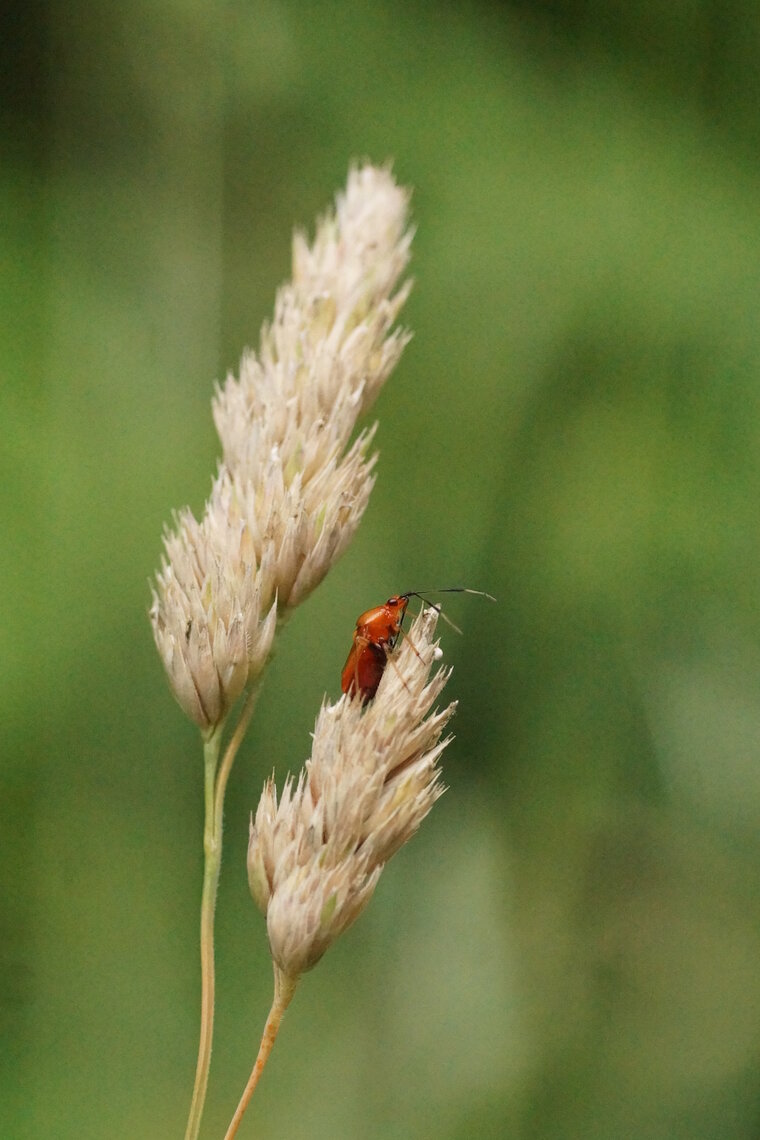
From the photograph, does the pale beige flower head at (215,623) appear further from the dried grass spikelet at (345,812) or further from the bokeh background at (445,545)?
the bokeh background at (445,545)

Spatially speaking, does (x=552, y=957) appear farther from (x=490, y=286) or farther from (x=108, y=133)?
(x=108, y=133)

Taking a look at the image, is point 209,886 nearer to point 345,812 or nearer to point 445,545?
point 345,812

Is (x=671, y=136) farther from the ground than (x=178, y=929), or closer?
farther from the ground

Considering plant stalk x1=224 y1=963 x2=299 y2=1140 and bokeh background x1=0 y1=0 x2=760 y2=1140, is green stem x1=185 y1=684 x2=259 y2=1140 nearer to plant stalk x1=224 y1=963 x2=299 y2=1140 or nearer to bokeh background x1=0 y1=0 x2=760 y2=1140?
plant stalk x1=224 y1=963 x2=299 y2=1140

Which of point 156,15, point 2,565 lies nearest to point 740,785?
point 2,565

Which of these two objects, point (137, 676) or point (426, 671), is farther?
point (137, 676)

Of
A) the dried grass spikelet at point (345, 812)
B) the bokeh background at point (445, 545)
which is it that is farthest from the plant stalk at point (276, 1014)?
the bokeh background at point (445, 545)

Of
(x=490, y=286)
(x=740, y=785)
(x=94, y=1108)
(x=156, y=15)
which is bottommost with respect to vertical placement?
(x=94, y=1108)
